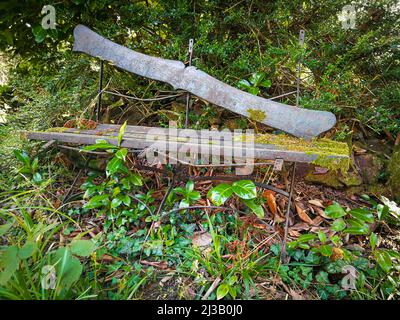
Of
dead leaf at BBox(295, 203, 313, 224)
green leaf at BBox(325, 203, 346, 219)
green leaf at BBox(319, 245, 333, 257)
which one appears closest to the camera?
green leaf at BBox(319, 245, 333, 257)

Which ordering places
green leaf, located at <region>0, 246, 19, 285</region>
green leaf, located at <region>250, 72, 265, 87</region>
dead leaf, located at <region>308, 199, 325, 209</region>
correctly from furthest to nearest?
green leaf, located at <region>250, 72, 265, 87</region>, dead leaf, located at <region>308, 199, 325, 209</region>, green leaf, located at <region>0, 246, 19, 285</region>

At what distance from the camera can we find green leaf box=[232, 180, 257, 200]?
5.37ft

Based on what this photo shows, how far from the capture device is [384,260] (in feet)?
5.46

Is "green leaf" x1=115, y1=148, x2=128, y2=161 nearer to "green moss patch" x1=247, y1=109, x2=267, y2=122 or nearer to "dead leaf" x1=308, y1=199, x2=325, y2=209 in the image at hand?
"green moss patch" x1=247, y1=109, x2=267, y2=122

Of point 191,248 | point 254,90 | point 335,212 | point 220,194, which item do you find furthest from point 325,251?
point 254,90

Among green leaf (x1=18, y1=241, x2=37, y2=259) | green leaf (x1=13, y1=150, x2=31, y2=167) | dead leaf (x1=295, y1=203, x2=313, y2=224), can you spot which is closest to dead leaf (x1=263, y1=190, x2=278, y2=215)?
dead leaf (x1=295, y1=203, x2=313, y2=224)

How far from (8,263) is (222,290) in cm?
115

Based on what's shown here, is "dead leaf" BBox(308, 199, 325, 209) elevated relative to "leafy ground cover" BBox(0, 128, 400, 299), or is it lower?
elevated

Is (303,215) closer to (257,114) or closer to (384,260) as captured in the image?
(384,260)

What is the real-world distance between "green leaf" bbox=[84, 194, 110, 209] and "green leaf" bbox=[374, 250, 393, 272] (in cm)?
196
